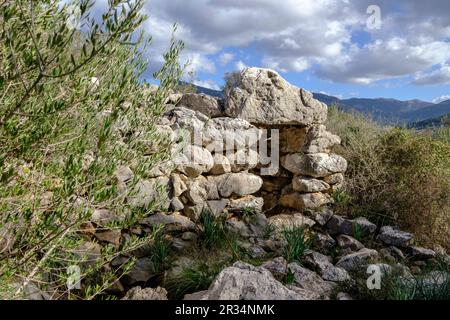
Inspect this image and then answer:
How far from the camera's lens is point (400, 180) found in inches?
369

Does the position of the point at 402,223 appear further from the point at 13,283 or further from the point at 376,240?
the point at 13,283

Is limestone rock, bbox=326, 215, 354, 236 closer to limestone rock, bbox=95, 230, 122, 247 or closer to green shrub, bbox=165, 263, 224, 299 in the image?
green shrub, bbox=165, 263, 224, 299

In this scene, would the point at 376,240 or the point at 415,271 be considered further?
the point at 376,240

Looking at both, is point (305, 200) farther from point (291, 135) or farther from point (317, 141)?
point (291, 135)

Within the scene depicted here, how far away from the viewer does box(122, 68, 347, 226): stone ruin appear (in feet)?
24.9

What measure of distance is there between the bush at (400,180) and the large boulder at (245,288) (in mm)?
5476

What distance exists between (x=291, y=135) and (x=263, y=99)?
4.49ft

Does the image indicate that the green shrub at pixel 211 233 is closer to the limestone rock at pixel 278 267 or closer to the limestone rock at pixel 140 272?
the limestone rock at pixel 140 272

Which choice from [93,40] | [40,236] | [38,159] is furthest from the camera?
[38,159]

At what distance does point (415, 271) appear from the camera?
22.5 feet
